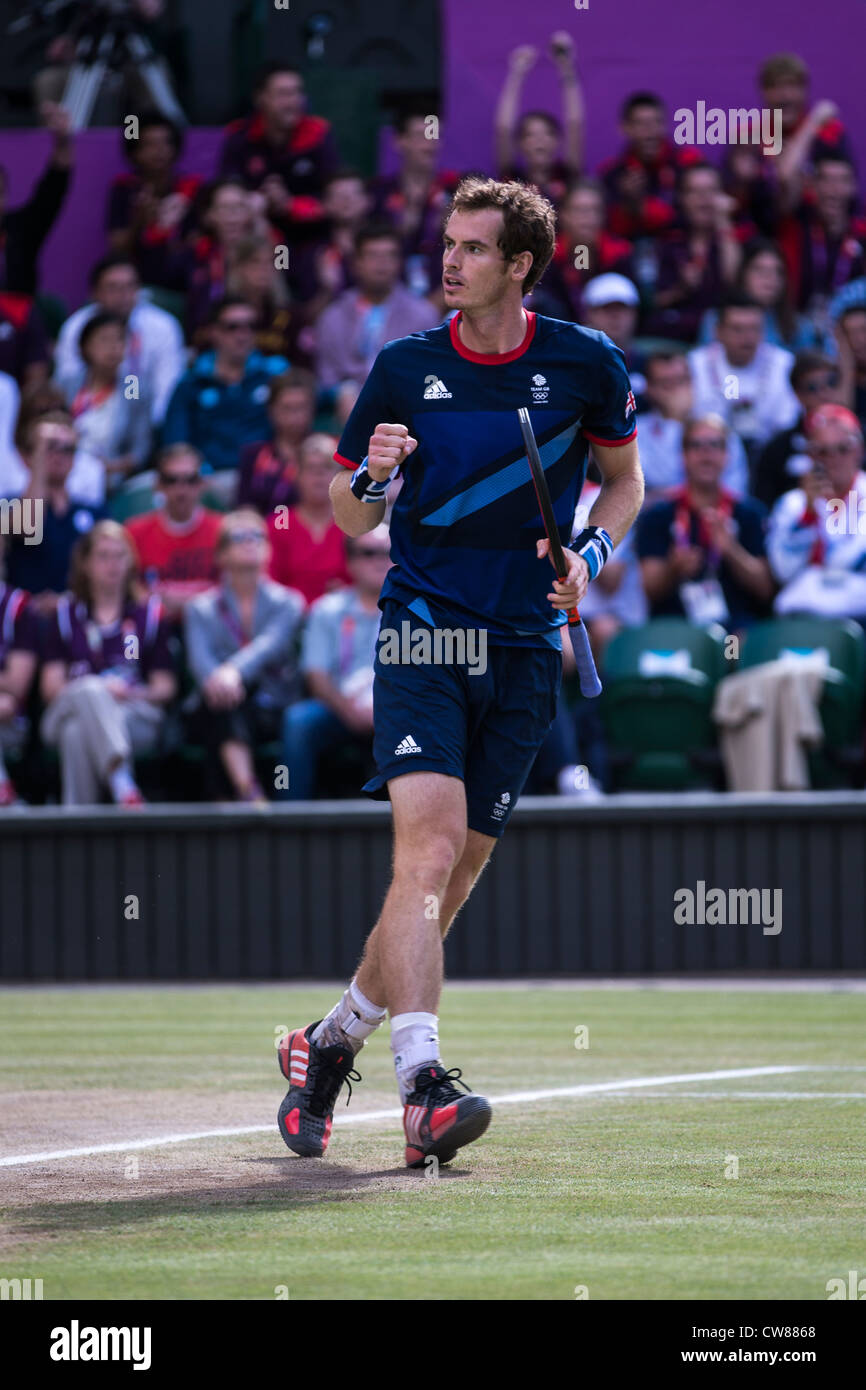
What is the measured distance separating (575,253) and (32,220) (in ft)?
14.2

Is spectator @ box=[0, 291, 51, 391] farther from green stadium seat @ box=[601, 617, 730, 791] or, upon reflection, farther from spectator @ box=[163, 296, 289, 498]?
green stadium seat @ box=[601, 617, 730, 791]

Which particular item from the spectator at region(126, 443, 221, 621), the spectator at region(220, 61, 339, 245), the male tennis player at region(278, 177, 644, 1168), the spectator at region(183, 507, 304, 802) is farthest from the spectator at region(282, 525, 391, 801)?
the male tennis player at region(278, 177, 644, 1168)

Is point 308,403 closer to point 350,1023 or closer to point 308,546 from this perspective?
point 308,546

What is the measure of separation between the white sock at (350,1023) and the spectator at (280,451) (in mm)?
8237

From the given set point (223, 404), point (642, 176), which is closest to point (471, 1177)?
point (223, 404)

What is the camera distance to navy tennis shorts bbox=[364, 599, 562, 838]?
217 inches

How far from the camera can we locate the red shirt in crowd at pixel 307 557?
44.2 ft

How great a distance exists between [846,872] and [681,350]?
14.0 ft

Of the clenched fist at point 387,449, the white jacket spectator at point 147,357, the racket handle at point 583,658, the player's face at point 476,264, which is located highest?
the white jacket spectator at point 147,357

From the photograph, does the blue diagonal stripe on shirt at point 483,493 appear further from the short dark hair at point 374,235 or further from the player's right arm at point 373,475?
the short dark hair at point 374,235

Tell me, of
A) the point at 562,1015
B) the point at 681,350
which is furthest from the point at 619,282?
the point at 562,1015

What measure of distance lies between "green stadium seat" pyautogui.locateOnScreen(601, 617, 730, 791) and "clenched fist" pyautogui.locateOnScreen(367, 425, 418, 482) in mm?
7375

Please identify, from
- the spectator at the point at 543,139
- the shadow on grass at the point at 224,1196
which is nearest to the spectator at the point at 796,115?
the spectator at the point at 543,139

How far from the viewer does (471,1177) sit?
203 inches
